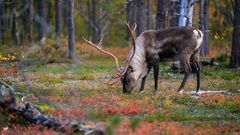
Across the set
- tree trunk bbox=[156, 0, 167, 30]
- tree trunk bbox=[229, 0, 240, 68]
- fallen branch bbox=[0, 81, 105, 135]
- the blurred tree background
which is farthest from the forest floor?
tree trunk bbox=[156, 0, 167, 30]

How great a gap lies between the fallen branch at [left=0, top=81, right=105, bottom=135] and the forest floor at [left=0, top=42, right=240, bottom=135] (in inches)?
5.9

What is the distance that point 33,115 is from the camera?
11570mm

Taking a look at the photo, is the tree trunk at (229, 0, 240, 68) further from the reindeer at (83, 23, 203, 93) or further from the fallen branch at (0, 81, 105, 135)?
the fallen branch at (0, 81, 105, 135)

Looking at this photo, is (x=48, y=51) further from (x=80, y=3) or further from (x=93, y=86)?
(x=80, y=3)

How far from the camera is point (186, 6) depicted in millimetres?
21656

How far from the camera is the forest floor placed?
10859 mm

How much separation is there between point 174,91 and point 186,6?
6397mm

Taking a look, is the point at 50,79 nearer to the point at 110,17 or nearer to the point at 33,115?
the point at 33,115

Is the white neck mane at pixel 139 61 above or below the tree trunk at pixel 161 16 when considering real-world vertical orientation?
below

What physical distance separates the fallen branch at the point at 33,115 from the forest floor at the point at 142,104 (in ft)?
0.49

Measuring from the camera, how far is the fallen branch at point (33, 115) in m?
10.3

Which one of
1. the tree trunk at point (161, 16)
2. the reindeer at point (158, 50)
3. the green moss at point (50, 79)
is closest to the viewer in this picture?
the reindeer at point (158, 50)

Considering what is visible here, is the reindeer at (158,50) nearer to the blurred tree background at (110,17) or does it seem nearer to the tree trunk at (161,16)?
the blurred tree background at (110,17)

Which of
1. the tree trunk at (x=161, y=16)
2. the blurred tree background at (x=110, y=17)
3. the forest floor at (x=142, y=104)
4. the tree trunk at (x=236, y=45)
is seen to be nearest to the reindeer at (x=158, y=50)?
the forest floor at (x=142, y=104)
